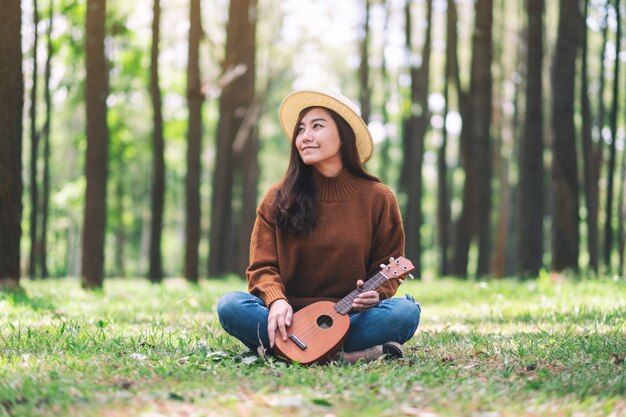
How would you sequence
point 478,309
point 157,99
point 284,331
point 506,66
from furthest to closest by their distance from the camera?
point 506,66, point 157,99, point 478,309, point 284,331

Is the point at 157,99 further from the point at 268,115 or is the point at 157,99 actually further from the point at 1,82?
the point at 268,115

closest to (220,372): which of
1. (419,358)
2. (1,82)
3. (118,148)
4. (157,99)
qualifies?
(419,358)

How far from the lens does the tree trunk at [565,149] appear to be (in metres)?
13.8

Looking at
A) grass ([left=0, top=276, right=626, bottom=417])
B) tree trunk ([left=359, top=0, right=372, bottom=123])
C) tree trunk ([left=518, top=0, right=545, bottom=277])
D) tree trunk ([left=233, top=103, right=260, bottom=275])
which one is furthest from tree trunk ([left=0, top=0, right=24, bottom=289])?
tree trunk ([left=359, top=0, right=372, bottom=123])

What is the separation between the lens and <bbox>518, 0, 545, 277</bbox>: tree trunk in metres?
16.7

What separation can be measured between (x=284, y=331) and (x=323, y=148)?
51.1 inches

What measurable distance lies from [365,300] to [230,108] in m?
16.4

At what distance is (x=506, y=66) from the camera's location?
2841 centimetres

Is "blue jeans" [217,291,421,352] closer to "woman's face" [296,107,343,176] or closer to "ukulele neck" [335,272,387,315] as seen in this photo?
"ukulele neck" [335,272,387,315]

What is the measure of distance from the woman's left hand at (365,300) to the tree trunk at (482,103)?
1416 centimetres

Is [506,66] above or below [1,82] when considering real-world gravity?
above

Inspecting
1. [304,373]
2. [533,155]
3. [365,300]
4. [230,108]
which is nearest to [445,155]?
[533,155]

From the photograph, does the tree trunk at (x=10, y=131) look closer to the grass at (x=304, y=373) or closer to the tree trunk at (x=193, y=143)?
the grass at (x=304, y=373)

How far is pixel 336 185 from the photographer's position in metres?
5.93
